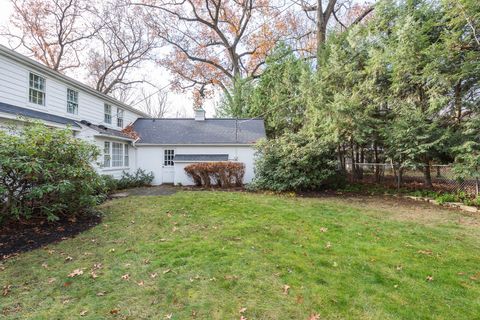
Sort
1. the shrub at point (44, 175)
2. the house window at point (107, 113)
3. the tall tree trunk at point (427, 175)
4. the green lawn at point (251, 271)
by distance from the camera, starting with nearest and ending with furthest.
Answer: the green lawn at point (251, 271) < the shrub at point (44, 175) < the tall tree trunk at point (427, 175) < the house window at point (107, 113)

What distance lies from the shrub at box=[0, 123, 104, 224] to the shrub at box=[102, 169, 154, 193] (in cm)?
436

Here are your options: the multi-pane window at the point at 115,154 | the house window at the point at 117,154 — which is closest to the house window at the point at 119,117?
the multi-pane window at the point at 115,154

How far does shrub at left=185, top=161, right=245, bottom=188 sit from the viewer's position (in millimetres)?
11750

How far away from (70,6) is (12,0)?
3.53 m

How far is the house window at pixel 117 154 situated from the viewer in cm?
1203

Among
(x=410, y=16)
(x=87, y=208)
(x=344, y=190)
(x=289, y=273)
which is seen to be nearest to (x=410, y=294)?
(x=289, y=273)

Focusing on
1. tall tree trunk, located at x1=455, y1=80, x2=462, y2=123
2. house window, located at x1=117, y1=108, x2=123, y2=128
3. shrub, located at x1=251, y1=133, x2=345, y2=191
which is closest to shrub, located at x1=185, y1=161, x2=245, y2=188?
shrub, located at x1=251, y1=133, x2=345, y2=191

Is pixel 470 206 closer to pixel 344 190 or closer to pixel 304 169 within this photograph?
pixel 344 190

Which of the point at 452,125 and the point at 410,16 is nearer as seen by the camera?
the point at 452,125

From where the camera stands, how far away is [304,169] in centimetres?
1032

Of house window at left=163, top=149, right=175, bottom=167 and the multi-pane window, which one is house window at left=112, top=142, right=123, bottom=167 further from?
house window at left=163, top=149, right=175, bottom=167

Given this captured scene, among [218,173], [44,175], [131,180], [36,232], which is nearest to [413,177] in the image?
[218,173]

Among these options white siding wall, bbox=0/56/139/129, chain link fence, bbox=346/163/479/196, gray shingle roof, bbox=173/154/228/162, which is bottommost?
chain link fence, bbox=346/163/479/196

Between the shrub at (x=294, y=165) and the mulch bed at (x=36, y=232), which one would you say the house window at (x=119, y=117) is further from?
the mulch bed at (x=36, y=232)
